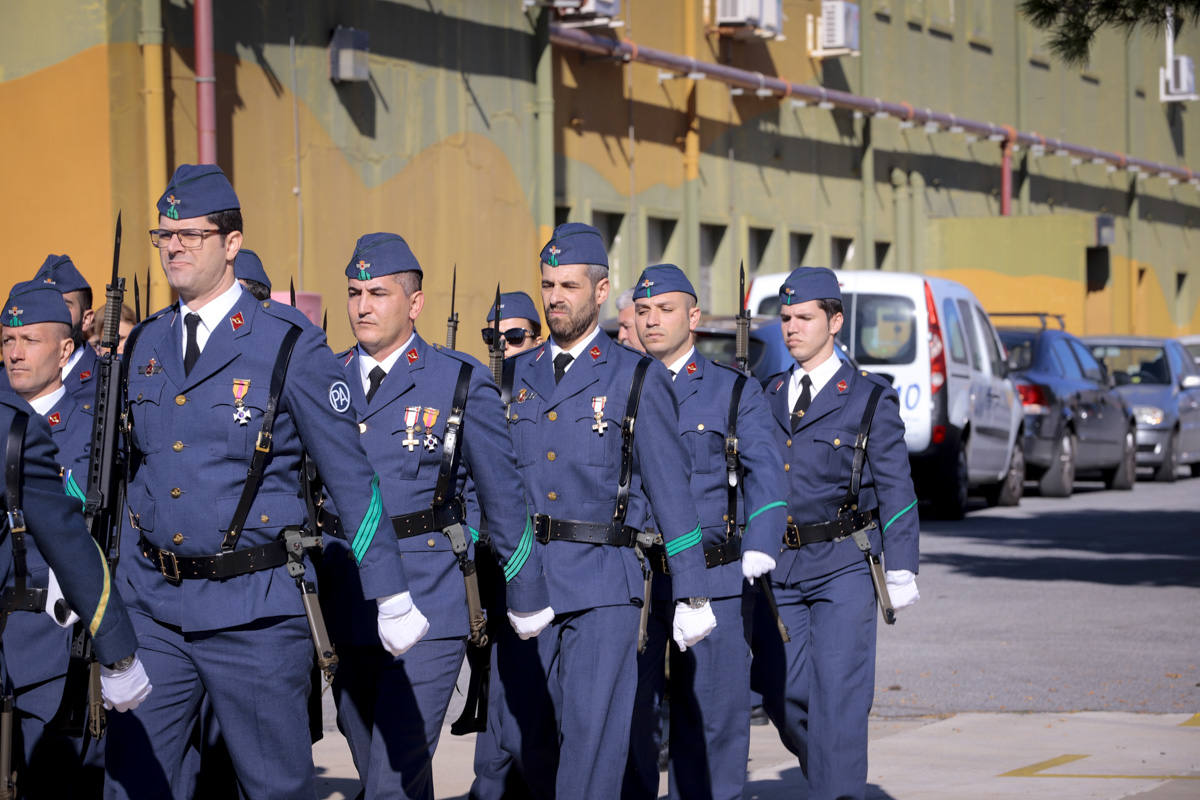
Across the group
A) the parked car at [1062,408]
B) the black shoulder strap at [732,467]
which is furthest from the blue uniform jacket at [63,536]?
the parked car at [1062,408]

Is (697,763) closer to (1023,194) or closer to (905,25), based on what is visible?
(905,25)

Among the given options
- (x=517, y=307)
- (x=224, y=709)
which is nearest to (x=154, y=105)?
(x=517, y=307)

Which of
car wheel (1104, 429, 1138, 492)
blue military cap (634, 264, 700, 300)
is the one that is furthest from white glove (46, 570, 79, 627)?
car wheel (1104, 429, 1138, 492)

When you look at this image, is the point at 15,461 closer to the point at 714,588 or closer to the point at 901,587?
the point at 714,588

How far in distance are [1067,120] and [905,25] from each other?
8.32 metres

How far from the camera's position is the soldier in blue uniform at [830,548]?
728cm

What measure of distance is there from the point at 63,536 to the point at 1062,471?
18.8m

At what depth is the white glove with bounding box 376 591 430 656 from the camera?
5449mm

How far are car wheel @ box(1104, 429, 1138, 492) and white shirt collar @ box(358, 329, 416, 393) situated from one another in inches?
722

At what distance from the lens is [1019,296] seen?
31.8m

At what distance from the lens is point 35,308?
6.36 metres

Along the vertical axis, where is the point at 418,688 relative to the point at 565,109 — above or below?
below

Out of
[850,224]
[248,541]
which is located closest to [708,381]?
[248,541]

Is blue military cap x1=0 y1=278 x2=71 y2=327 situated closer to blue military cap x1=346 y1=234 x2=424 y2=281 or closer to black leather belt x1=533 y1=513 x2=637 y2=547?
blue military cap x1=346 y1=234 x2=424 y2=281
